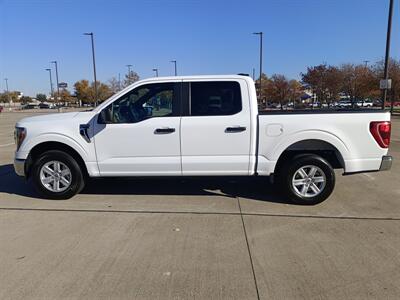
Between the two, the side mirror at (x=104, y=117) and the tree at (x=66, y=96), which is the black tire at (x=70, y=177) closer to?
the side mirror at (x=104, y=117)

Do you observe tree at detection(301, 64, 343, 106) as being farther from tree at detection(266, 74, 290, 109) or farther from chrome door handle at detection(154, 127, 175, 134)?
chrome door handle at detection(154, 127, 175, 134)

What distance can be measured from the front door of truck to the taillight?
9.44 ft

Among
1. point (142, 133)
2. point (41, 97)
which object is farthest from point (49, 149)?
point (41, 97)

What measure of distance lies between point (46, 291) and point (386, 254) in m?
3.35

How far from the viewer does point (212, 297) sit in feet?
9.77

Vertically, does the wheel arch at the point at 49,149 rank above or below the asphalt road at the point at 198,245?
above

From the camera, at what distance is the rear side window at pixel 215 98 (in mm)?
5352

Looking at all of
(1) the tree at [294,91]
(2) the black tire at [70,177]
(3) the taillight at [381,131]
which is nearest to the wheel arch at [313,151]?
(3) the taillight at [381,131]

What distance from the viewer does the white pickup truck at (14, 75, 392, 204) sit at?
5273 millimetres

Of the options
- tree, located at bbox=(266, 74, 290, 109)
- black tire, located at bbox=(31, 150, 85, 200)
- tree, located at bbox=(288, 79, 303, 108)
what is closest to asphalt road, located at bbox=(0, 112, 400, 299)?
black tire, located at bbox=(31, 150, 85, 200)

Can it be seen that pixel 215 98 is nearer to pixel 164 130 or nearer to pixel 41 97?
pixel 164 130

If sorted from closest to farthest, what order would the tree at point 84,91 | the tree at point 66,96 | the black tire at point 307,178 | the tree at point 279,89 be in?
1. the black tire at point 307,178
2. the tree at point 279,89
3. the tree at point 84,91
4. the tree at point 66,96

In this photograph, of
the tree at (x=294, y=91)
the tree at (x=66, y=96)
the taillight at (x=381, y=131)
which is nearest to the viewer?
the taillight at (x=381, y=131)

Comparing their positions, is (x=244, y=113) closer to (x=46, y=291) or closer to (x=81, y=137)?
(x=81, y=137)
